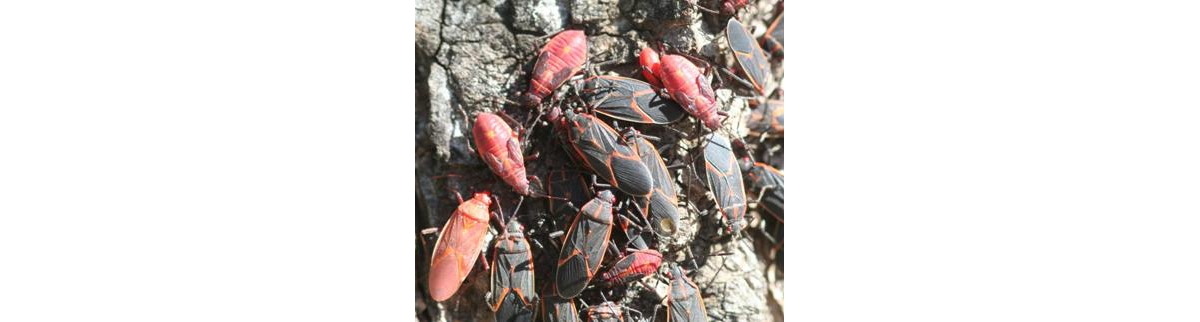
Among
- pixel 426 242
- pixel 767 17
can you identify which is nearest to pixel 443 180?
pixel 426 242

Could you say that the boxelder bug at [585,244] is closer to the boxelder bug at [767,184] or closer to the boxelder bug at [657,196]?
the boxelder bug at [657,196]

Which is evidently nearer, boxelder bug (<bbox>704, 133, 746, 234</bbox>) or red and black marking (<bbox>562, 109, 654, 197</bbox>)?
red and black marking (<bbox>562, 109, 654, 197</bbox>)

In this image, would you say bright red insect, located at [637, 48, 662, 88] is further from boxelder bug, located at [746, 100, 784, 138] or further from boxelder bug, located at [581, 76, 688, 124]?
boxelder bug, located at [746, 100, 784, 138]

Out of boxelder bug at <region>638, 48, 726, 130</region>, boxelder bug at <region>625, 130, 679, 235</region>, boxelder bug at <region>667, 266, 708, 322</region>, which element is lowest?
boxelder bug at <region>667, 266, 708, 322</region>

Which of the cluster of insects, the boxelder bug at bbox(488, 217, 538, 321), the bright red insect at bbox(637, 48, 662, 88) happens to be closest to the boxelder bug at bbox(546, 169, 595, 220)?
the cluster of insects

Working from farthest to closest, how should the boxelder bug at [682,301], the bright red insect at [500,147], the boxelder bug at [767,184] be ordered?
the boxelder bug at [767,184] → the boxelder bug at [682,301] → the bright red insect at [500,147]

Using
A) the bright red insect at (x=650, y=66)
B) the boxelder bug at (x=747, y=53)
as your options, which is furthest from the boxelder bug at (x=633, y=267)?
the boxelder bug at (x=747, y=53)

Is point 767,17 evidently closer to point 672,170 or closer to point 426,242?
point 672,170
